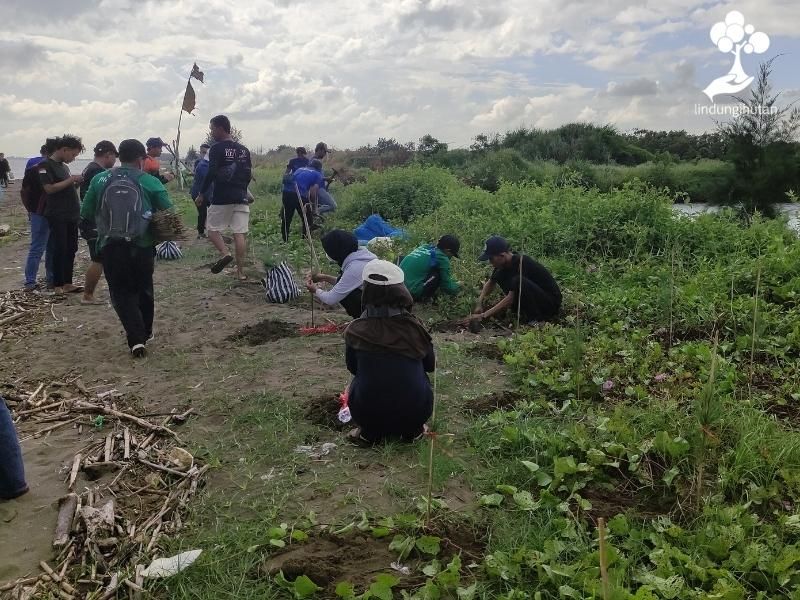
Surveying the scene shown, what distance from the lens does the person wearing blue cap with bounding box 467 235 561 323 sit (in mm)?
6609

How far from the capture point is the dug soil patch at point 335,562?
2.67m

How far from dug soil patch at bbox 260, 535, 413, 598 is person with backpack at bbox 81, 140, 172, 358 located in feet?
11.2

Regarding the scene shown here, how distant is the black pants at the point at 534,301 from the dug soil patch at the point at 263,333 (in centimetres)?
231

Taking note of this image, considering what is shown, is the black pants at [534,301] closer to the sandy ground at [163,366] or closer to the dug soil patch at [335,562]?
the sandy ground at [163,366]

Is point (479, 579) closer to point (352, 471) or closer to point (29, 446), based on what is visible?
point (352, 471)

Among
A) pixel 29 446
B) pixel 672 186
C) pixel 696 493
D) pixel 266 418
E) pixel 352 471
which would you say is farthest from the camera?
pixel 672 186

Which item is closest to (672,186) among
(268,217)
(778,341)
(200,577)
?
(268,217)

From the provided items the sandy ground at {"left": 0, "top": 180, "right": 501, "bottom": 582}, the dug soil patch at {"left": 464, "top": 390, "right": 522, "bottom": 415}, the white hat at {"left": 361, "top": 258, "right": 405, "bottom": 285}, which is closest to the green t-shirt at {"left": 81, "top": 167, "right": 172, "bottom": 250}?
the sandy ground at {"left": 0, "top": 180, "right": 501, "bottom": 582}

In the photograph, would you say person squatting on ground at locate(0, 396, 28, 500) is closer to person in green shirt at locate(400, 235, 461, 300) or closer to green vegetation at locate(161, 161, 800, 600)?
green vegetation at locate(161, 161, 800, 600)

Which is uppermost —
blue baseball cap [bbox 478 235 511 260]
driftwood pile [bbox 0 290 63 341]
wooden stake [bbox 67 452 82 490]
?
blue baseball cap [bbox 478 235 511 260]

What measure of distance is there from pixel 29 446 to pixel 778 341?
558cm

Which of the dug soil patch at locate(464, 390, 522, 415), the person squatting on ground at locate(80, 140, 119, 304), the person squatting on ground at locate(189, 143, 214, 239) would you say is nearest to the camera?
the dug soil patch at locate(464, 390, 522, 415)

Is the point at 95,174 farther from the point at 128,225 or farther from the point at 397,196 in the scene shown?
the point at 397,196

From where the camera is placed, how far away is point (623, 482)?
3.32m
